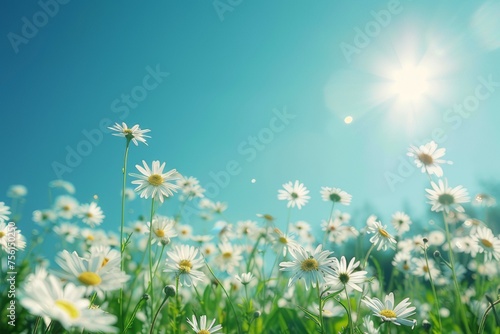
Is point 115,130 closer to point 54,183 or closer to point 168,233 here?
point 168,233

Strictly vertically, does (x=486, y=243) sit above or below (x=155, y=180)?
above

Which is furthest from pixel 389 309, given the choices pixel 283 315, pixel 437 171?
pixel 437 171

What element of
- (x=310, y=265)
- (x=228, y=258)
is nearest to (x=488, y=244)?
(x=310, y=265)

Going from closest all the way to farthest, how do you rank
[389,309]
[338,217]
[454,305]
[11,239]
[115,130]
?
[389,309] → [11,239] → [115,130] → [454,305] → [338,217]

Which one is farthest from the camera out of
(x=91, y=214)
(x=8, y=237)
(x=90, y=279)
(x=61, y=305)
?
(x=91, y=214)

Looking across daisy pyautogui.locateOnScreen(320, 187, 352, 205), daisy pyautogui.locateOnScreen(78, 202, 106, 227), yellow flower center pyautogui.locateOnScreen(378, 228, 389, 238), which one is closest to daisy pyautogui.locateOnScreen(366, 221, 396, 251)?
yellow flower center pyautogui.locateOnScreen(378, 228, 389, 238)

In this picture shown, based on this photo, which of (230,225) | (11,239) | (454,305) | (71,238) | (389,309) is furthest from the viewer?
(71,238)

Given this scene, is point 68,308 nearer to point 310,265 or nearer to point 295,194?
point 310,265

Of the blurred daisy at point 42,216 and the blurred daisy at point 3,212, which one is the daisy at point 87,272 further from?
the blurred daisy at point 42,216
